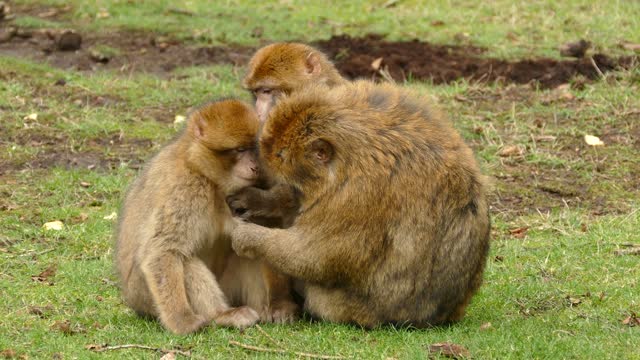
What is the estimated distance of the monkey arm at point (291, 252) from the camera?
5.71 metres

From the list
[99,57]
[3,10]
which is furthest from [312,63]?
[3,10]

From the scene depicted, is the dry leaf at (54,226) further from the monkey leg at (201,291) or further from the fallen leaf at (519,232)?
the fallen leaf at (519,232)

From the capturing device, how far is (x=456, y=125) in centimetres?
1049

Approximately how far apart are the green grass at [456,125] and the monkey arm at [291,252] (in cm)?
32

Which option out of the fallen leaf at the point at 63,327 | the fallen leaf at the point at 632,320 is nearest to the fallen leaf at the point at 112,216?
A: the fallen leaf at the point at 63,327

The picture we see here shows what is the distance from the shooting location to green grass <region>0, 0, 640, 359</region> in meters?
5.85

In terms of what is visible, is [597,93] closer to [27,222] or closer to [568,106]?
[568,106]

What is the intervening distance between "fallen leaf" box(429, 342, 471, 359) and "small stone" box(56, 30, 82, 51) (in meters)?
8.89

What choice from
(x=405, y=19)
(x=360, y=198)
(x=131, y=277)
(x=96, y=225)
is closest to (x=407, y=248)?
(x=360, y=198)

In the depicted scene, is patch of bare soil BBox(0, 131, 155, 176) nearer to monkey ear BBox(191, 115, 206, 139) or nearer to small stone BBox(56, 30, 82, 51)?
small stone BBox(56, 30, 82, 51)

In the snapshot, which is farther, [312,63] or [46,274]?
[312,63]

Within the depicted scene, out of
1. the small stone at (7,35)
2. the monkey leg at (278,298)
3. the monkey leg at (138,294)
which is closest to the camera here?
the monkey leg at (138,294)

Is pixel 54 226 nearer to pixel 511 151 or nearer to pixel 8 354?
pixel 8 354

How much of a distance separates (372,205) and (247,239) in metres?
0.67
